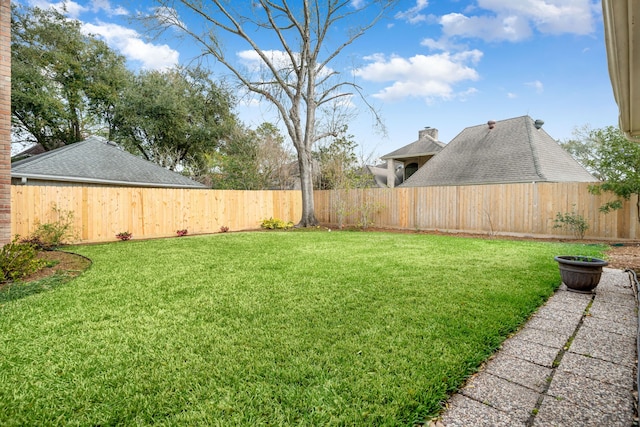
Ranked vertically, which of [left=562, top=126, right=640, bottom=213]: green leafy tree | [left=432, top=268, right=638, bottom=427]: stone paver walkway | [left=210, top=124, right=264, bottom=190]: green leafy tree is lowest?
[left=432, top=268, right=638, bottom=427]: stone paver walkway

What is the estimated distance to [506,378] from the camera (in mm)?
1846

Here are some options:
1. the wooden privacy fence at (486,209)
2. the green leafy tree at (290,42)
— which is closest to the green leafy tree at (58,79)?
the green leafy tree at (290,42)

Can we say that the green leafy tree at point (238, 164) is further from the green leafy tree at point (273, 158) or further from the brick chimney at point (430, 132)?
the brick chimney at point (430, 132)

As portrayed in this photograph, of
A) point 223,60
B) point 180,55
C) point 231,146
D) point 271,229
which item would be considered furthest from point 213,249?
point 231,146

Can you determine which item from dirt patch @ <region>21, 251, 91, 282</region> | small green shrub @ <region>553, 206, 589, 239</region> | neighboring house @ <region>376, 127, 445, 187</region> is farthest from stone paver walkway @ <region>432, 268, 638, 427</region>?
neighboring house @ <region>376, 127, 445, 187</region>

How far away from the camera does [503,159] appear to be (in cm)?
1270

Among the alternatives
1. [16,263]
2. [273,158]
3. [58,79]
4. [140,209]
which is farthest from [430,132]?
[58,79]

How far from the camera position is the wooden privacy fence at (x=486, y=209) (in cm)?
794

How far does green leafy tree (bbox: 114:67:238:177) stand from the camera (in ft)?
54.6

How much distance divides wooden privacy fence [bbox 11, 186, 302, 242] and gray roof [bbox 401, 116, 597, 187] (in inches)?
317

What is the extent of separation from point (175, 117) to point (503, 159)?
672 inches

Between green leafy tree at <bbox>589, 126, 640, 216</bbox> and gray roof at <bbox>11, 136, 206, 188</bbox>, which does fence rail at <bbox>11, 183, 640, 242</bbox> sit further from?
gray roof at <bbox>11, 136, 206, 188</bbox>

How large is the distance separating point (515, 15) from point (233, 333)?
1068 cm

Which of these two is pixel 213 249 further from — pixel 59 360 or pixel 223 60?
pixel 223 60
